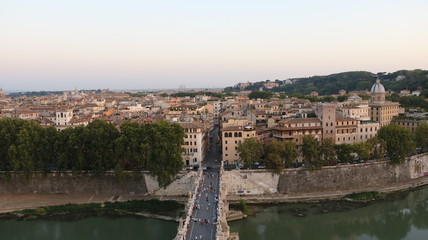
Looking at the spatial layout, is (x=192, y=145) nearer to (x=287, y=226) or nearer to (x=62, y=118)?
(x=287, y=226)

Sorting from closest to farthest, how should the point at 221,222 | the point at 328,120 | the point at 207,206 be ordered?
the point at 221,222, the point at 207,206, the point at 328,120

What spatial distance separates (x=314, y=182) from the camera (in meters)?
29.1

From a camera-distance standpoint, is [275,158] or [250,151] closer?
[275,158]

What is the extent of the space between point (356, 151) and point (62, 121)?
3001 centimetres

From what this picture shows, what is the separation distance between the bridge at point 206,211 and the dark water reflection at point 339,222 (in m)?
2.60

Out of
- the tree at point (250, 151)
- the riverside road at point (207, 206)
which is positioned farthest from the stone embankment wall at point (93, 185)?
the tree at point (250, 151)

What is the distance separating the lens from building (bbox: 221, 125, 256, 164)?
31.6 meters

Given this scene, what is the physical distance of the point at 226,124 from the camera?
34375mm

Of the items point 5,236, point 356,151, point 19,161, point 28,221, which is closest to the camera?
point 5,236

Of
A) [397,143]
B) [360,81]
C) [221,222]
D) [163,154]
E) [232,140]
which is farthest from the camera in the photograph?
[360,81]

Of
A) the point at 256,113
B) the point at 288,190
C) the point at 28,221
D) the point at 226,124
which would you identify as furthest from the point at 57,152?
the point at 256,113

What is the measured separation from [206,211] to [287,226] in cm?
664

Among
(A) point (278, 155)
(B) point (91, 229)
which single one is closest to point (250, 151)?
(A) point (278, 155)

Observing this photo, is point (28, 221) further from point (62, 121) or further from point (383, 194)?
point (383, 194)
